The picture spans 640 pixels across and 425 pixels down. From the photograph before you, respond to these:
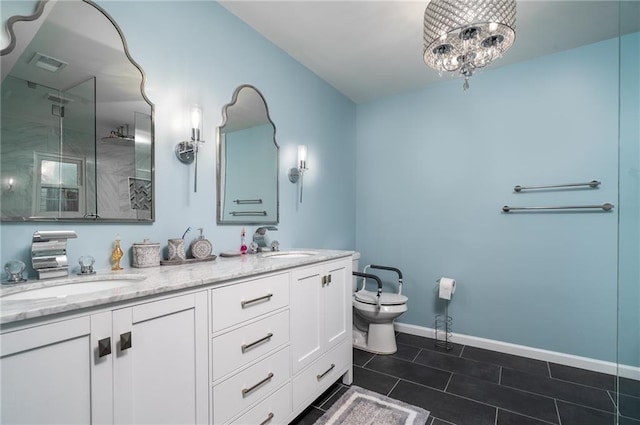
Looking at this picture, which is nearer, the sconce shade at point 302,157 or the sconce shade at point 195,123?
the sconce shade at point 195,123

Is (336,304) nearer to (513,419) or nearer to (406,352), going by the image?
(406,352)

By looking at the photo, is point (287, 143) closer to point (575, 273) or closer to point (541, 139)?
Answer: point (541, 139)

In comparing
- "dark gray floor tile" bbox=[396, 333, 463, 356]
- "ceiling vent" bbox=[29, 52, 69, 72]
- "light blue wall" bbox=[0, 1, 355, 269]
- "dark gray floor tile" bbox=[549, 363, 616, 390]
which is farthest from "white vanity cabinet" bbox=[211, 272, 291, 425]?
"dark gray floor tile" bbox=[549, 363, 616, 390]

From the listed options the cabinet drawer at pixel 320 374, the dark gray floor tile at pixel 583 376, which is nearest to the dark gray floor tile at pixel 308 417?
the cabinet drawer at pixel 320 374

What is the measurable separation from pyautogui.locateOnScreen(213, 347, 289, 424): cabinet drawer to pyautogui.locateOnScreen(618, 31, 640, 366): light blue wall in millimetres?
1766

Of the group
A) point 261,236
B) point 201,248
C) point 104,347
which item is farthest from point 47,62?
point 261,236

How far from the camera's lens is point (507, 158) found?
99.7 inches

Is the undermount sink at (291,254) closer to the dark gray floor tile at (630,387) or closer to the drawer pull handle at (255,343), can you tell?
the drawer pull handle at (255,343)

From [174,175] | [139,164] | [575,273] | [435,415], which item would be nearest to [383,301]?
[435,415]

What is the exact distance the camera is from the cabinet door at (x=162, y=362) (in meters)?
0.87

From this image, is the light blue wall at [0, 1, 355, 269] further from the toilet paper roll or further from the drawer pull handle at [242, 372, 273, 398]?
the toilet paper roll

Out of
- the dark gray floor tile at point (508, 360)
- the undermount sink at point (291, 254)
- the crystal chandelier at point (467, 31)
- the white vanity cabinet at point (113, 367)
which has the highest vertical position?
the crystal chandelier at point (467, 31)

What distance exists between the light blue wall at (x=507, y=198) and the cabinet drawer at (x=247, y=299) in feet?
6.20

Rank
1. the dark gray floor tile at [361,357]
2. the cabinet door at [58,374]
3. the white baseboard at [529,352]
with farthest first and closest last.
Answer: the dark gray floor tile at [361,357] < the white baseboard at [529,352] < the cabinet door at [58,374]
